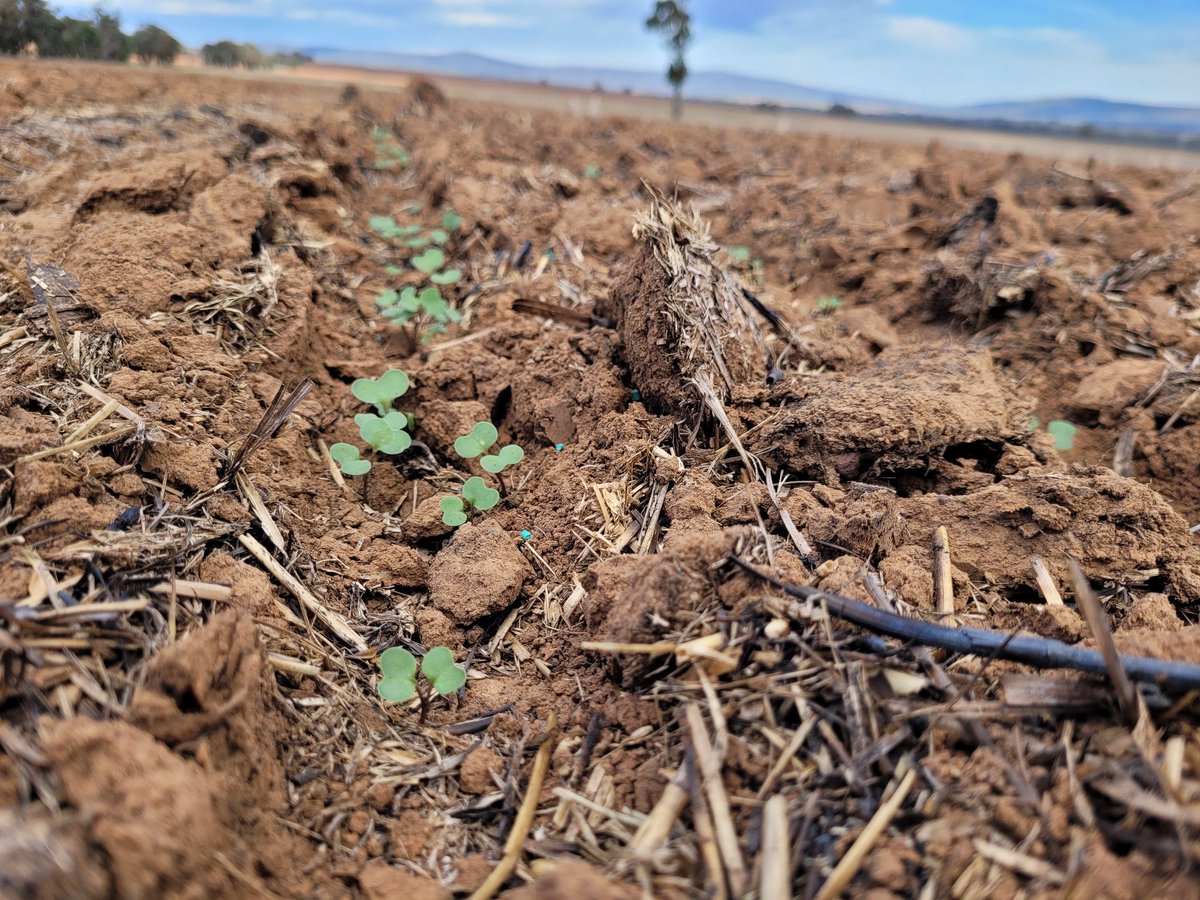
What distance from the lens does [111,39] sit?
359 inches

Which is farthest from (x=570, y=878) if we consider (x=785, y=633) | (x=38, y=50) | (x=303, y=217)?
(x=38, y=50)

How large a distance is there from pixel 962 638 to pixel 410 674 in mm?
1332

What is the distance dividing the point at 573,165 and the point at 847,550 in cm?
650

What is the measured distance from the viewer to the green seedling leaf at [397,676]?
67.7 inches

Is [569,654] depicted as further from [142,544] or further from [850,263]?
[850,263]

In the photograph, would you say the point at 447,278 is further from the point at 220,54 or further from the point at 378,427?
the point at 220,54

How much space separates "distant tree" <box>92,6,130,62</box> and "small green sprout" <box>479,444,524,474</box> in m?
9.90

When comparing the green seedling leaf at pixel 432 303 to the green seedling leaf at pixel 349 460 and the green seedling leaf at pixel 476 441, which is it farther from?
the green seedling leaf at pixel 349 460

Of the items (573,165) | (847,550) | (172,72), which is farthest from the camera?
(172,72)

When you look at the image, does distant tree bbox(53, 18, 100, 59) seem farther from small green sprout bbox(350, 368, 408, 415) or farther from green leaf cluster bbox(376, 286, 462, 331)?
small green sprout bbox(350, 368, 408, 415)

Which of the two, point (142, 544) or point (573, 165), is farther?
point (573, 165)

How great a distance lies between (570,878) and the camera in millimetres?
1208

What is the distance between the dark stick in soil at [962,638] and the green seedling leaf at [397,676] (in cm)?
87

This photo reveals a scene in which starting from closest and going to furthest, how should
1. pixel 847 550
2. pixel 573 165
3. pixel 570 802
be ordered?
pixel 570 802
pixel 847 550
pixel 573 165
